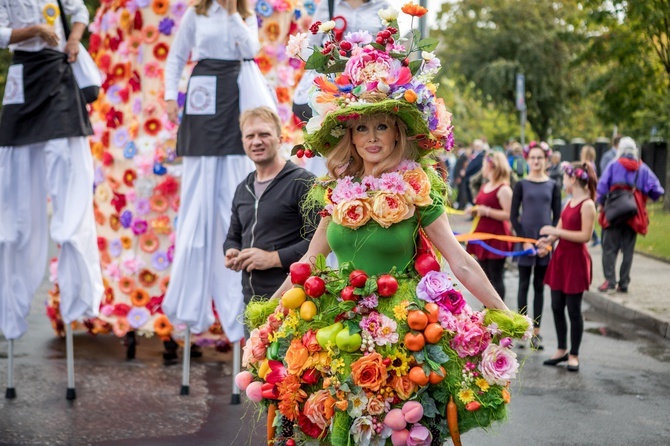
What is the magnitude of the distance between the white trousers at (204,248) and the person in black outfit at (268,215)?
51.3 inches

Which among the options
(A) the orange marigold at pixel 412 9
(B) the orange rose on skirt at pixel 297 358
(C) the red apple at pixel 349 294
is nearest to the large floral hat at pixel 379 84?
(A) the orange marigold at pixel 412 9

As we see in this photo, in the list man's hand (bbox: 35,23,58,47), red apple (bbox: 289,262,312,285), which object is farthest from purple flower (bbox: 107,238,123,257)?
red apple (bbox: 289,262,312,285)

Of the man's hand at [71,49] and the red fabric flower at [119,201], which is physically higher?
the man's hand at [71,49]

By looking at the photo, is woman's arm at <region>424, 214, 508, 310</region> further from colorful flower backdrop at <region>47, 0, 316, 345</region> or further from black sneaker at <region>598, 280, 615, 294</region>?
black sneaker at <region>598, 280, 615, 294</region>

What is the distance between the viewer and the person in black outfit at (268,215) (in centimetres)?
608

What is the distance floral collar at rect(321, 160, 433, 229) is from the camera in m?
4.52

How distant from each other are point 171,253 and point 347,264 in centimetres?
469

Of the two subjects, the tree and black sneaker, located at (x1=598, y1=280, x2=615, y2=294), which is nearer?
black sneaker, located at (x1=598, y1=280, x2=615, y2=294)

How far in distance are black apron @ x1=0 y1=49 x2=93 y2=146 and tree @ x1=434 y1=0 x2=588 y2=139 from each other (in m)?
38.9

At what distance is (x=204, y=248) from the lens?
25.2ft

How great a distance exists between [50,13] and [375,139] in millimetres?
3929

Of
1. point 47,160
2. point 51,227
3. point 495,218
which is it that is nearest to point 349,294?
point 51,227

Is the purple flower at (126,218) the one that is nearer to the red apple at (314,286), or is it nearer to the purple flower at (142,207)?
the purple flower at (142,207)

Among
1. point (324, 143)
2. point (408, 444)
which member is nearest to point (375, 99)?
point (324, 143)
